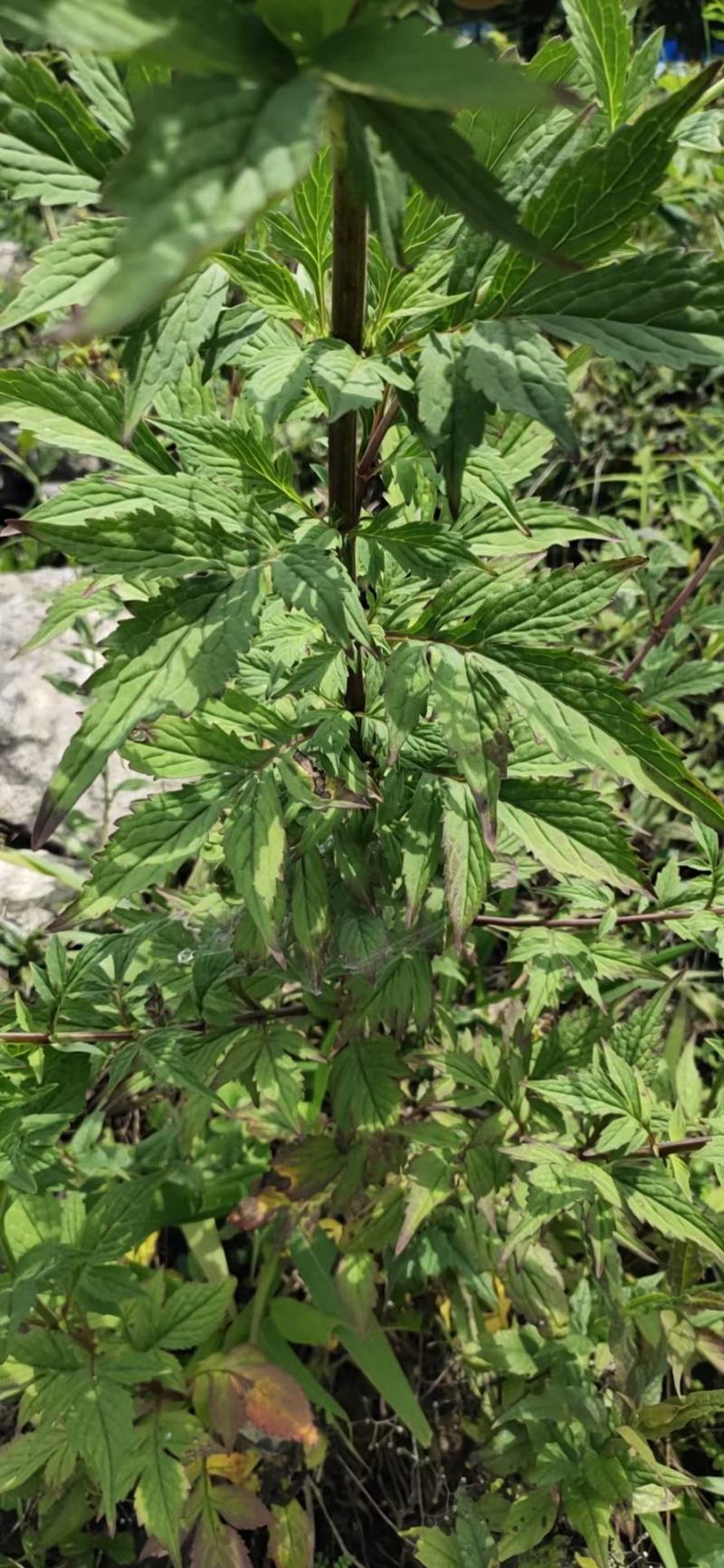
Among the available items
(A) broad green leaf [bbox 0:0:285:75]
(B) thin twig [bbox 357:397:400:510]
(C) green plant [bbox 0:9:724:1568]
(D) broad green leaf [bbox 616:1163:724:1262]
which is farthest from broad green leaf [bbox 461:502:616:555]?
(D) broad green leaf [bbox 616:1163:724:1262]

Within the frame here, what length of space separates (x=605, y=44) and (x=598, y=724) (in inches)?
26.6

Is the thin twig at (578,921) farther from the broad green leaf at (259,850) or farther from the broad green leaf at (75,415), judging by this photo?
the broad green leaf at (75,415)

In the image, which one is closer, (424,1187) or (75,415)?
(75,415)

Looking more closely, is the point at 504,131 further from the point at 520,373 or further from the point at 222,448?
the point at 222,448

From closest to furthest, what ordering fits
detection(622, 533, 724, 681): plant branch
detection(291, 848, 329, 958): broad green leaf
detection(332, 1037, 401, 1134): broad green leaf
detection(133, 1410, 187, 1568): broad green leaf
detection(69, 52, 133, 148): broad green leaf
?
detection(69, 52, 133, 148): broad green leaf
detection(291, 848, 329, 958): broad green leaf
detection(133, 1410, 187, 1568): broad green leaf
detection(332, 1037, 401, 1134): broad green leaf
detection(622, 533, 724, 681): plant branch

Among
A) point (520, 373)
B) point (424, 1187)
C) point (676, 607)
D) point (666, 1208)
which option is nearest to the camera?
point (520, 373)

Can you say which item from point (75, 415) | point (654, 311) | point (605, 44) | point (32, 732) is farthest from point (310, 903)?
point (32, 732)

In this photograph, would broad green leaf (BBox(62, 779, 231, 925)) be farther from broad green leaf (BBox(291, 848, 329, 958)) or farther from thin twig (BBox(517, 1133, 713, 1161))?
thin twig (BBox(517, 1133, 713, 1161))

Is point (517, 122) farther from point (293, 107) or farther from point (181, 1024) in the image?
point (181, 1024)

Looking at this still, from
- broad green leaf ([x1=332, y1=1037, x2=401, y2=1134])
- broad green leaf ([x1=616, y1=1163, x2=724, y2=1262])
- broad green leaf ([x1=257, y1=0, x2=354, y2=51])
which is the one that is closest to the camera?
broad green leaf ([x1=257, y1=0, x2=354, y2=51])

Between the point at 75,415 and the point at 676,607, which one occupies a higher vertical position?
the point at 75,415

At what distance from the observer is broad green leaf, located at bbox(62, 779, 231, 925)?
3.71 ft

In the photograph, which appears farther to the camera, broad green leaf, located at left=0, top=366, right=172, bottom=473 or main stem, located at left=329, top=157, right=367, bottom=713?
broad green leaf, located at left=0, top=366, right=172, bottom=473

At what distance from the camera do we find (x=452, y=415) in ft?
2.78
